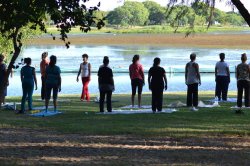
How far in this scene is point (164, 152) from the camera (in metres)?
10.5

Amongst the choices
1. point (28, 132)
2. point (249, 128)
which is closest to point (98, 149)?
point (28, 132)

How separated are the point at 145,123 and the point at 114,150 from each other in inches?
142

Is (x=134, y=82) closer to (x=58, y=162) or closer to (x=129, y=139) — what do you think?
(x=129, y=139)

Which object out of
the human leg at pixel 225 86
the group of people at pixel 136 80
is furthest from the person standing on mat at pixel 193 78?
the human leg at pixel 225 86

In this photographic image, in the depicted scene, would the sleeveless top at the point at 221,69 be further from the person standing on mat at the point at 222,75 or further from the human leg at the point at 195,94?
the human leg at the point at 195,94

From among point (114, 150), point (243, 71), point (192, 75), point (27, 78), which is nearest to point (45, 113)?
point (27, 78)

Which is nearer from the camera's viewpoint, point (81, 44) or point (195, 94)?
point (195, 94)

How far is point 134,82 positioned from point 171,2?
19.6 ft

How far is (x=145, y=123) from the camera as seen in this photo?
46.7ft

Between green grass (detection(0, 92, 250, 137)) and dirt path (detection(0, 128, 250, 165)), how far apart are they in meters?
0.63

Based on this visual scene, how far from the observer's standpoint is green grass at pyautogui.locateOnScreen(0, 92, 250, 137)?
13.0 meters

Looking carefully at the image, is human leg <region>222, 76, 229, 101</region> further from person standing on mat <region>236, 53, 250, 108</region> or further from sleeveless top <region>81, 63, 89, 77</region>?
sleeveless top <region>81, 63, 89, 77</region>

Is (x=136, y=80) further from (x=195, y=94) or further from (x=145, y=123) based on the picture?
(x=145, y=123)

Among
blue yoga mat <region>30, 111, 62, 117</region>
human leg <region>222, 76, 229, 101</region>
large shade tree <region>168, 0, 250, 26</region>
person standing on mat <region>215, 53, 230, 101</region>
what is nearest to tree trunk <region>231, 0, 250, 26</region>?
large shade tree <region>168, 0, 250, 26</region>
